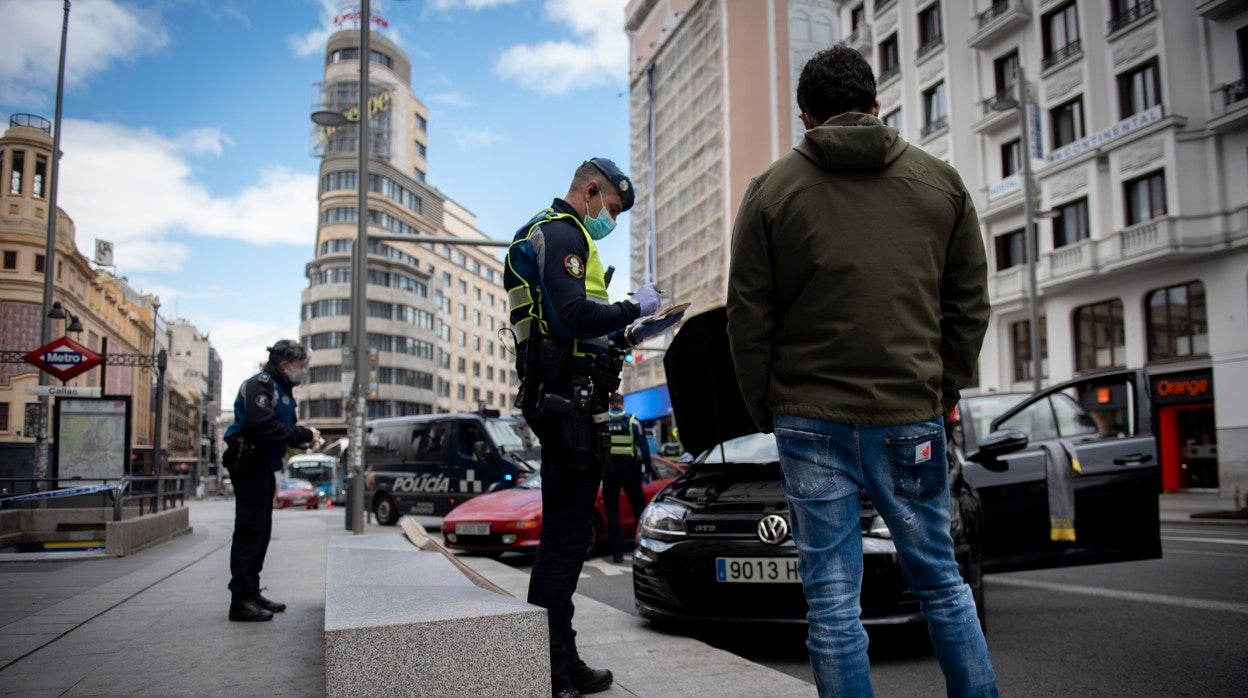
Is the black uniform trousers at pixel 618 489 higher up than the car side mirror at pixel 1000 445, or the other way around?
the car side mirror at pixel 1000 445

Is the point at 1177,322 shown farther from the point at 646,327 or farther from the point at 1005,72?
the point at 646,327

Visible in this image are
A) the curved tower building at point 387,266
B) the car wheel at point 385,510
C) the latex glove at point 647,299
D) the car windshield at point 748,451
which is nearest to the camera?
the latex glove at point 647,299

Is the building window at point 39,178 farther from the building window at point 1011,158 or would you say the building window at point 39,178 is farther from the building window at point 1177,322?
the building window at point 1011,158

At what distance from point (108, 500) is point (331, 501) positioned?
31.5 metres

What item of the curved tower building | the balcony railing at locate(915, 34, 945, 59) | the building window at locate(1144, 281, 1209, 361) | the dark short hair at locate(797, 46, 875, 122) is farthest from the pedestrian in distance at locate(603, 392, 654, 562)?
the curved tower building

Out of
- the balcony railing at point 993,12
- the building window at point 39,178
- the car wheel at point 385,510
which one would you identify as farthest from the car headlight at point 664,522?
the balcony railing at point 993,12

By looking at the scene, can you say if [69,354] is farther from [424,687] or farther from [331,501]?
[331,501]

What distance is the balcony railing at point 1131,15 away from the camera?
76.5 feet

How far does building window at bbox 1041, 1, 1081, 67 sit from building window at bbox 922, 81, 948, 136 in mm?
3942

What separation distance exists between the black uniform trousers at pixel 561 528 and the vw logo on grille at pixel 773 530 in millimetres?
1352

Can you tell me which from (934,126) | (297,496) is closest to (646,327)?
(934,126)

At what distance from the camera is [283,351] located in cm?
559

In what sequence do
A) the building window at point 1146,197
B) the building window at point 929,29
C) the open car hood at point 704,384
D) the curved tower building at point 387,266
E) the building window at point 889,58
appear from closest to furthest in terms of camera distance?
the open car hood at point 704,384, the building window at point 1146,197, the building window at point 929,29, the building window at point 889,58, the curved tower building at point 387,266

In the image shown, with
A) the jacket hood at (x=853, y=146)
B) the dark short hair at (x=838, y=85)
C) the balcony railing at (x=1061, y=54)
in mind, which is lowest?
the jacket hood at (x=853, y=146)
